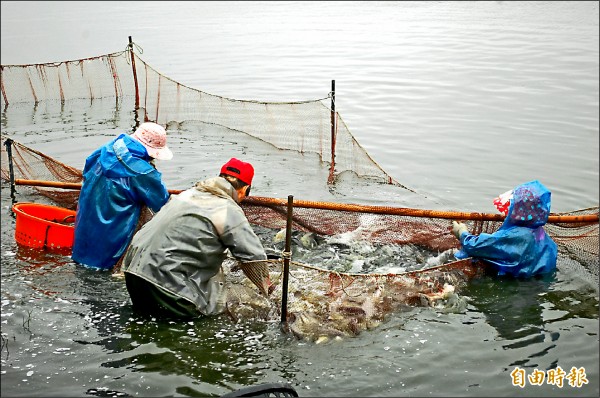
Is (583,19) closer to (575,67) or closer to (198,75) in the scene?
(575,67)

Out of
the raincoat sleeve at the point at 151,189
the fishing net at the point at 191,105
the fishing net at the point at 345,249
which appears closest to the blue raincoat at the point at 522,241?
the fishing net at the point at 345,249

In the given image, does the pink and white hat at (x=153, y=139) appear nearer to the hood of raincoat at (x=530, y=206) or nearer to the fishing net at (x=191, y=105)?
the hood of raincoat at (x=530, y=206)

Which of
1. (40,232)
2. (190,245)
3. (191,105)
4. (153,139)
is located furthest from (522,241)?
(191,105)

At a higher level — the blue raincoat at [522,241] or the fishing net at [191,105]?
the fishing net at [191,105]

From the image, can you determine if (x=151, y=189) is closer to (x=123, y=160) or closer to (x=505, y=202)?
(x=123, y=160)

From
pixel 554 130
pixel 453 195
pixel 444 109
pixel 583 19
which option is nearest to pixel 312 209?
pixel 453 195

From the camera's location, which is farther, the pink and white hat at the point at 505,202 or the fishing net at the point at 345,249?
the pink and white hat at the point at 505,202

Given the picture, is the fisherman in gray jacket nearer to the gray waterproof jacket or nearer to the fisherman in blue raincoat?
the gray waterproof jacket

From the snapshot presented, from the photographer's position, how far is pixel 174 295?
5820 millimetres

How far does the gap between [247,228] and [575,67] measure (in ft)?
63.6

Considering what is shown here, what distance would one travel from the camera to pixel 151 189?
678 cm

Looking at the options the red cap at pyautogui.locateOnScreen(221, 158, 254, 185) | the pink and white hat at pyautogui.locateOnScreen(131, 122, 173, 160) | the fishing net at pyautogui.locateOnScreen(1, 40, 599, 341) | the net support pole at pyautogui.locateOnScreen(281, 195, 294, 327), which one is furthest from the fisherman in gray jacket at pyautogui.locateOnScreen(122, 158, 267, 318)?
the pink and white hat at pyautogui.locateOnScreen(131, 122, 173, 160)

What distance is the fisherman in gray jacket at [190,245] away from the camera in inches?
222

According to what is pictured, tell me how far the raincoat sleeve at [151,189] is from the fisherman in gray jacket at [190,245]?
1.00m
